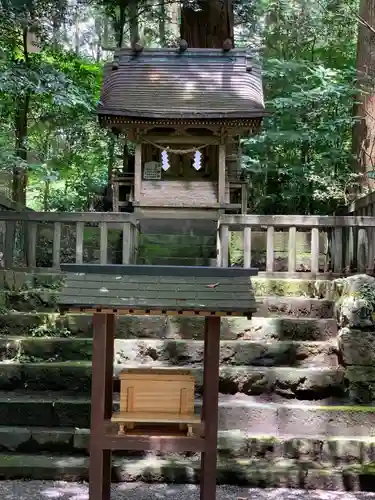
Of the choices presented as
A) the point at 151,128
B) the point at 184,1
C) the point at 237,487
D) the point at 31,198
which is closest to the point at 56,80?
the point at 151,128

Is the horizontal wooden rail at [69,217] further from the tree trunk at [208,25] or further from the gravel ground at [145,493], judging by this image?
the tree trunk at [208,25]

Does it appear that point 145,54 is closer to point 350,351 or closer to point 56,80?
point 56,80

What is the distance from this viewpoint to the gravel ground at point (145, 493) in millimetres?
4539

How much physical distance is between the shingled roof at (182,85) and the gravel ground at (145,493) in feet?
25.4

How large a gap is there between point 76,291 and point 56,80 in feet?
17.7

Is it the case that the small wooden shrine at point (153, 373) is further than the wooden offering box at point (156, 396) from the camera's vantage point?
No

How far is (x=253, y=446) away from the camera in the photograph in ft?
17.2

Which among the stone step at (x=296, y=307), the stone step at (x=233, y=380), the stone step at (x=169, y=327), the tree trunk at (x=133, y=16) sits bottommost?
the stone step at (x=233, y=380)

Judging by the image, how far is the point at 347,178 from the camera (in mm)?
12586

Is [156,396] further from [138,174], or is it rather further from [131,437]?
[138,174]

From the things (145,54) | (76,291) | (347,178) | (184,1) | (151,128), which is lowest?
(76,291)

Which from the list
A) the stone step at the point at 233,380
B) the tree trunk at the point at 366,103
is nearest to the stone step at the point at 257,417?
the stone step at the point at 233,380

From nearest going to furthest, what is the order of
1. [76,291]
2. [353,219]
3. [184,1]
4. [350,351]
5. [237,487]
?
[76,291] < [237,487] < [350,351] < [353,219] < [184,1]

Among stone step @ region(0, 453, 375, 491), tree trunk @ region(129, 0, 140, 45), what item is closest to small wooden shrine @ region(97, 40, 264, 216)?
tree trunk @ region(129, 0, 140, 45)
